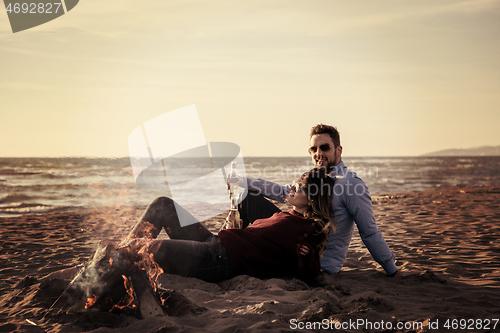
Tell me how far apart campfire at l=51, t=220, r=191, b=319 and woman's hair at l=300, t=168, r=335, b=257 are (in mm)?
1473

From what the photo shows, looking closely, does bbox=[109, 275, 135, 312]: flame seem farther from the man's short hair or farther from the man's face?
the man's short hair

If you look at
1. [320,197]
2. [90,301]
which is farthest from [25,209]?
[320,197]

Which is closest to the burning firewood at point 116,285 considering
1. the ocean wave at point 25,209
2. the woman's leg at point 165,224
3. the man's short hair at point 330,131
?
the woman's leg at point 165,224

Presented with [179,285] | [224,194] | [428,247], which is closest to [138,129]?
[179,285]

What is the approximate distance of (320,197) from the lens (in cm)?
337

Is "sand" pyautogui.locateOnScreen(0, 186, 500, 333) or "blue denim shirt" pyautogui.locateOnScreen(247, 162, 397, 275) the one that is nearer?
"sand" pyautogui.locateOnScreen(0, 186, 500, 333)

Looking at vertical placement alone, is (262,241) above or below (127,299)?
above

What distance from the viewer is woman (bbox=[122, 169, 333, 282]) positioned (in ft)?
10.5

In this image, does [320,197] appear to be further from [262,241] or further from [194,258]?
[194,258]

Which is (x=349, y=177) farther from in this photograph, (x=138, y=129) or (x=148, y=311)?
(x=138, y=129)

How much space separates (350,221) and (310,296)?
3.01ft

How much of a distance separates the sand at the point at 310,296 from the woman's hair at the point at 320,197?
63 centimetres

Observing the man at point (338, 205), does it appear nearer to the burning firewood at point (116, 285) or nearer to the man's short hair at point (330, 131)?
the man's short hair at point (330, 131)

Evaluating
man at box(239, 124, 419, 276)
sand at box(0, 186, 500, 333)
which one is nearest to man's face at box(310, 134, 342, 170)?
man at box(239, 124, 419, 276)
